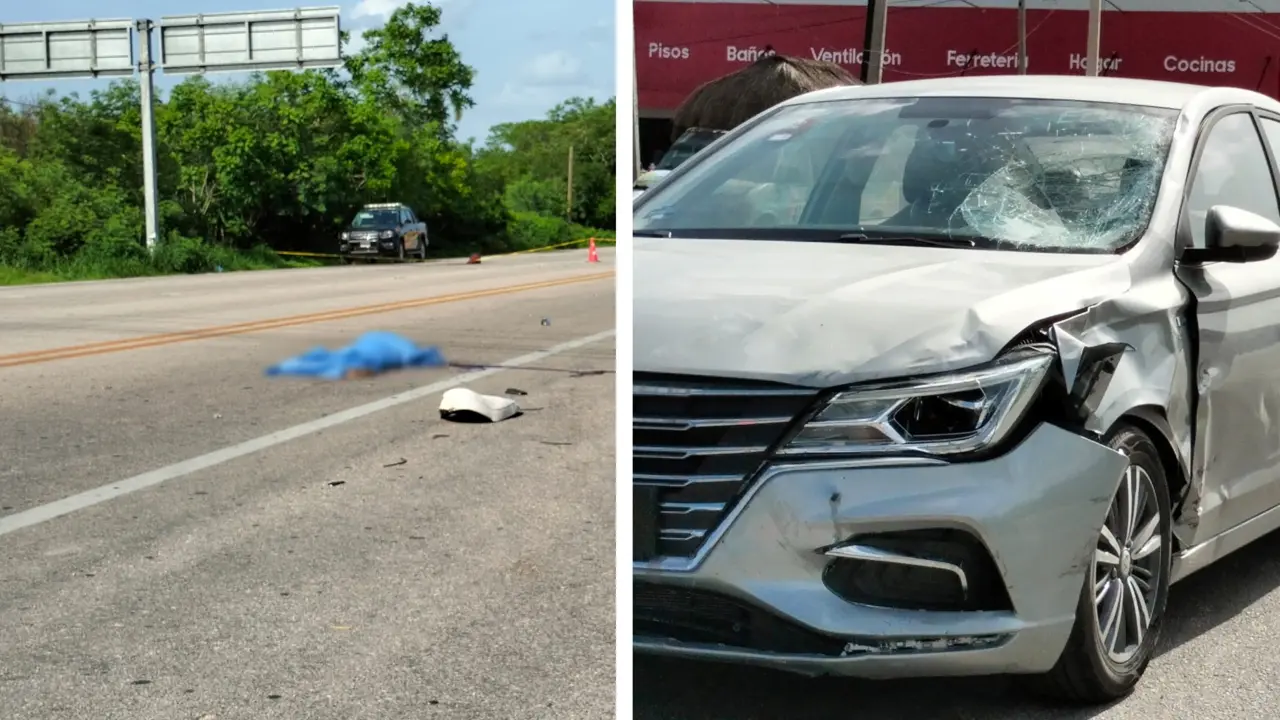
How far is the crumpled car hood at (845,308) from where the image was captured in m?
1.87

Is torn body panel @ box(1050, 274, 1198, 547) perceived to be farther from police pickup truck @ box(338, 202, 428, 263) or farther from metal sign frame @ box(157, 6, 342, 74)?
police pickup truck @ box(338, 202, 428, 263)

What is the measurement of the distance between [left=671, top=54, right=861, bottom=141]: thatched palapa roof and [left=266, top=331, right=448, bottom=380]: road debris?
1104 millimetres

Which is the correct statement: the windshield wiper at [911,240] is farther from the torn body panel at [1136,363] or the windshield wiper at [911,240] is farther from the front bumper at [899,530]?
the front bumper at [899,530]

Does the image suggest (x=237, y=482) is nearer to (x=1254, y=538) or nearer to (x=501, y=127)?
(x=501, y=127)

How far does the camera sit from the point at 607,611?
288 cm

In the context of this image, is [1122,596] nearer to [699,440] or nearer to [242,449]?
[699,440]

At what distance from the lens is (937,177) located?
7.99 feet

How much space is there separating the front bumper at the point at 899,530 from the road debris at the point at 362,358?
1657mm

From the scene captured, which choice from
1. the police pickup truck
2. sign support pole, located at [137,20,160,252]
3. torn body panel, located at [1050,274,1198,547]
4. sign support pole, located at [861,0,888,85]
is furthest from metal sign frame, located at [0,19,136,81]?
torn body panel, located at [1050,274,1198,547]

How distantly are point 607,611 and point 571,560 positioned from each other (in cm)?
33

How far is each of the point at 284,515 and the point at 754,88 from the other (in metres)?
1.51

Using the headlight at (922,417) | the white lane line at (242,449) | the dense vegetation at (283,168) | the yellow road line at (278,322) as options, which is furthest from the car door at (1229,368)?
the yellow road line at (278,322)

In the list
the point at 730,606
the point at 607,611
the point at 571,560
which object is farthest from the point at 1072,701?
the point at 571,560

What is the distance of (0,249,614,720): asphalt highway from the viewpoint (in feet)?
7.98
